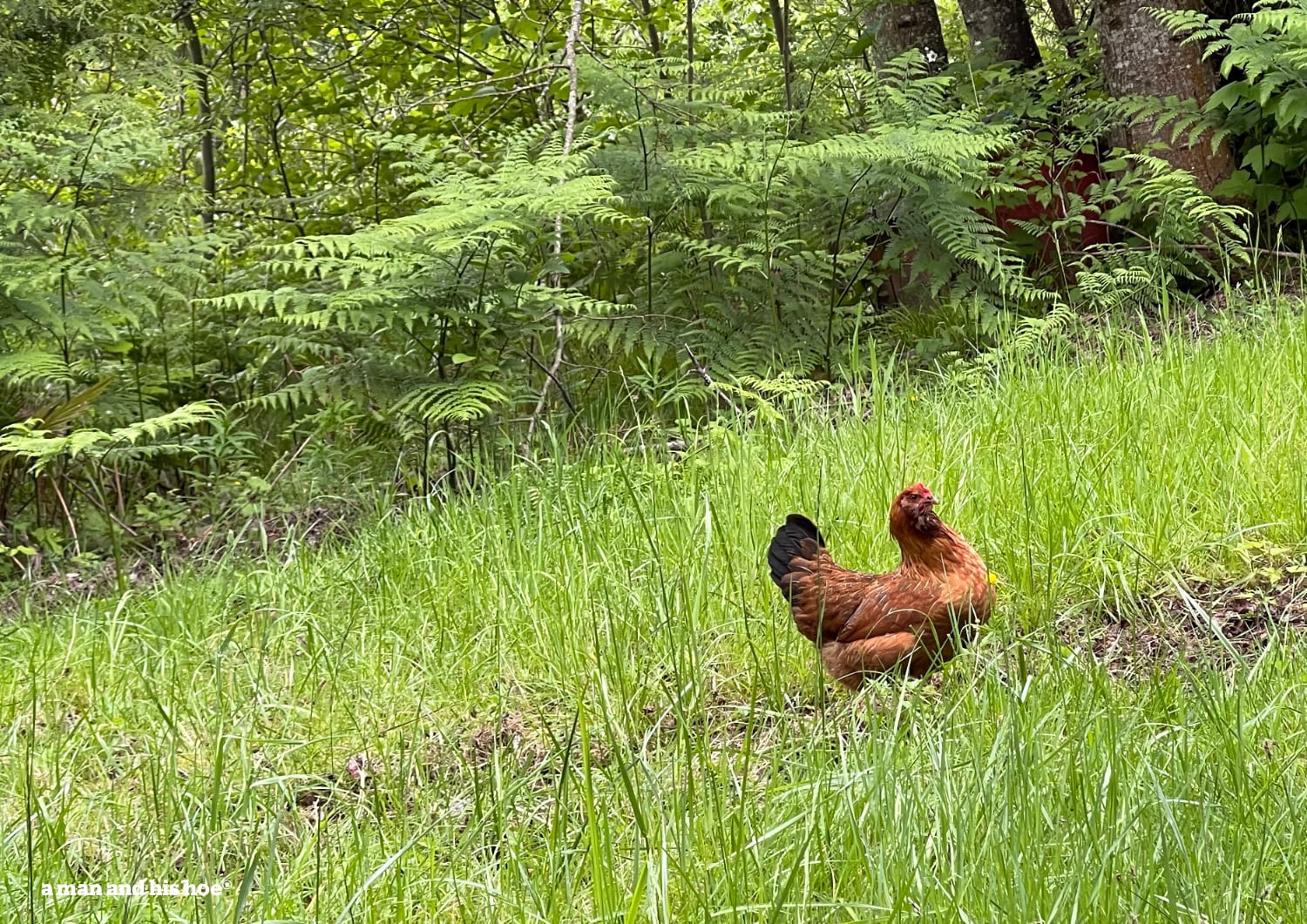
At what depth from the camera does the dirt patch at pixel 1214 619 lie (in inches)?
96.7

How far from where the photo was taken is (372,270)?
4434 millimetres

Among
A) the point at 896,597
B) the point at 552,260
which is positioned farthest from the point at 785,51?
the point at 896,597

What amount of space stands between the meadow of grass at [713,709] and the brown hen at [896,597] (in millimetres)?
83

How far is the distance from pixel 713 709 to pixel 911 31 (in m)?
6.31

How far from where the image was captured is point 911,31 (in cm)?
744

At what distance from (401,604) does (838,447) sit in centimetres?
143

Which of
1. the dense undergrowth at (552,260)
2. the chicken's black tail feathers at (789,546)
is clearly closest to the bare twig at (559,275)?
the dense undergrowth at (552,260)

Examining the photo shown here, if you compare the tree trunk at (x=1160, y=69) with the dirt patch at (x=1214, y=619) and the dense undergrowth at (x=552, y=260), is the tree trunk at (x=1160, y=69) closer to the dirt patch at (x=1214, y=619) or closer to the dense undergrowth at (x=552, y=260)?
the dense undergrowth at (x=552, y=260)

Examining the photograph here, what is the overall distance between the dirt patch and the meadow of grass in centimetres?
6

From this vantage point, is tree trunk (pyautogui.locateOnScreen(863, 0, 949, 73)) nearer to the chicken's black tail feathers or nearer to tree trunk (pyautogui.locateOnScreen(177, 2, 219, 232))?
tree trunk (pyautogui.locateOnScreen(177, 2, 219, 232))

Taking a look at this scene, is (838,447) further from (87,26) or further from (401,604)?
(87,26)

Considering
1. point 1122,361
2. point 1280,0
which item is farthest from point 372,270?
point 1280,0

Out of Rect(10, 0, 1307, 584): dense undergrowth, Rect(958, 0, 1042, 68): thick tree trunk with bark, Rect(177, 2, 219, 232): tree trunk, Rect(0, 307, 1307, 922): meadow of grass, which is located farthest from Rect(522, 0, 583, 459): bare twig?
Rect(958, 0, 1042, 68): thick tree trunk with bark

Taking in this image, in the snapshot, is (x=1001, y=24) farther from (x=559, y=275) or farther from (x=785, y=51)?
(x=559, y=275)
